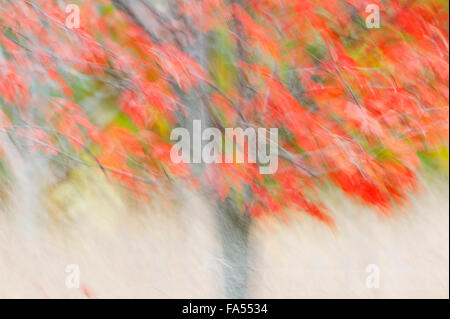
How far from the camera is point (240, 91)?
2361 mm

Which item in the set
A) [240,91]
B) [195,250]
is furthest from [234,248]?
[240,91]

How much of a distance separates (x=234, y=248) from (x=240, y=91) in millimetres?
694

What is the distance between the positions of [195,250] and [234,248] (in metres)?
0.17

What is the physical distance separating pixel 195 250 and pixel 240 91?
724 mm

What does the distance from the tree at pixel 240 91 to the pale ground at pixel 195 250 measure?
0.27 feet

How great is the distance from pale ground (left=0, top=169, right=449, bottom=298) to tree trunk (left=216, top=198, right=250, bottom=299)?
0.03 m

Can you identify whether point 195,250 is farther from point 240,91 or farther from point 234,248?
point 240,91

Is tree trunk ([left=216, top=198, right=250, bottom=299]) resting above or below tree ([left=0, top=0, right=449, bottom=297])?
below

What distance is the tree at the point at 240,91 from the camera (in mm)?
2301

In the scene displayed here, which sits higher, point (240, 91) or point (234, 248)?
point (240, 91)

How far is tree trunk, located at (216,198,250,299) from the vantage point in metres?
2.39

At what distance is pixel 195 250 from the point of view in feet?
7.80
